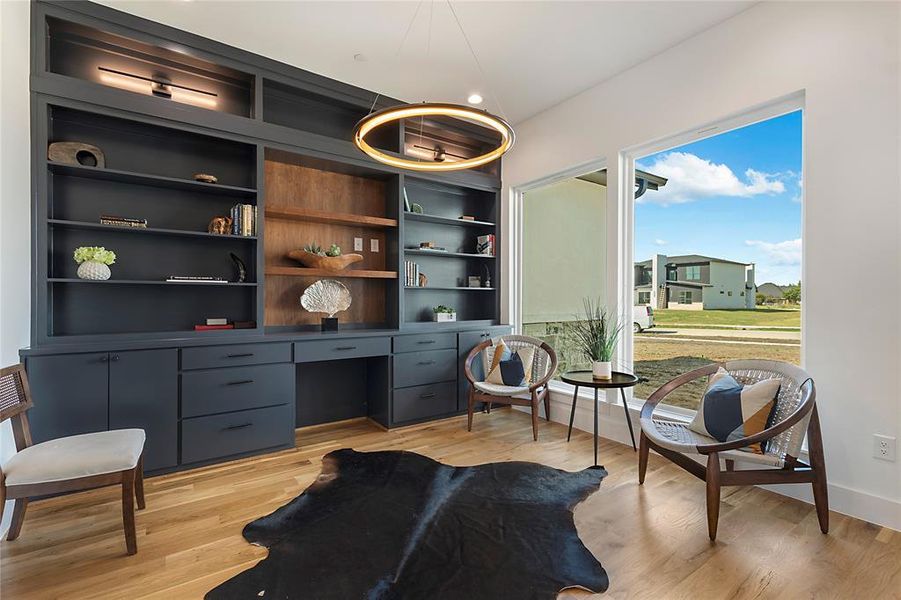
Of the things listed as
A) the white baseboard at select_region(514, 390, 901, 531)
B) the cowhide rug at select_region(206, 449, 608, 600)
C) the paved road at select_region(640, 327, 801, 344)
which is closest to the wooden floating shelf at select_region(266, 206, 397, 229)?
the cowhide rug at select_region(206, 449, 608, 600)

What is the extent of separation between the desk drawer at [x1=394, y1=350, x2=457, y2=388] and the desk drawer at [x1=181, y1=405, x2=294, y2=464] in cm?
101

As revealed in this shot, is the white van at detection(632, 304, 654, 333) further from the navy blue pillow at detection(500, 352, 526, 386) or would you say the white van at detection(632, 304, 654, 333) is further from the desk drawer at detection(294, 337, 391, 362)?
the desk drawer at detection(294, 337, 391, 362)

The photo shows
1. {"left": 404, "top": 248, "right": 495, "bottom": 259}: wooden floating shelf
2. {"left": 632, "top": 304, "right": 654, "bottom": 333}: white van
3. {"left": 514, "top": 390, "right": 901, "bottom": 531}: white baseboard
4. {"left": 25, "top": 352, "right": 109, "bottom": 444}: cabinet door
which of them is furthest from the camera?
{"left": 404, "top": 248, "right": 495, "bottom": 259}: wooden floating shelf

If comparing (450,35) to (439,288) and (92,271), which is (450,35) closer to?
(439,288)

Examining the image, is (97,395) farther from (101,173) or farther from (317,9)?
(317,9)

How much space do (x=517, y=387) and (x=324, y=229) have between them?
92.6 inches

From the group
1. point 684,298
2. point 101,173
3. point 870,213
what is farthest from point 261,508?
point 870,213

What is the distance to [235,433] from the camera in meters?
3.10

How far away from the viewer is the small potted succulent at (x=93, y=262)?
2.73 metres

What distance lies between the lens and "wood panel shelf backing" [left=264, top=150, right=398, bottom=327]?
3.71 metres

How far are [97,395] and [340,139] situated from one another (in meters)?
2.77

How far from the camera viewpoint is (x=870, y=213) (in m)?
2.31

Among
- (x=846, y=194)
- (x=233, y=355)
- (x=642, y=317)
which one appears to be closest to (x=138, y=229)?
(x=233, y=355)

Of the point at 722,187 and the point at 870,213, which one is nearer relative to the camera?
the point at 870,213
